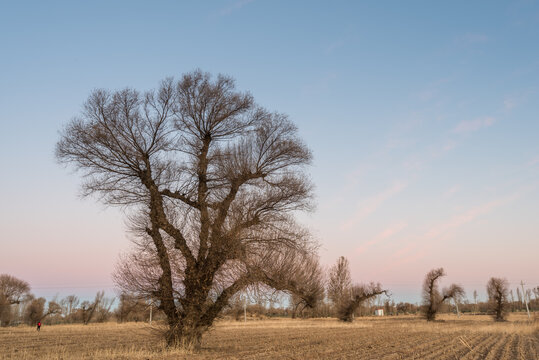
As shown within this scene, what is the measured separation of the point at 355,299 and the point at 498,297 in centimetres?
2251

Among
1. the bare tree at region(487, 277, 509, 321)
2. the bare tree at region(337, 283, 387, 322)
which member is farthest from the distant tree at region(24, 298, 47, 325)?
the bare tree at region(487, 277, 509, 321)

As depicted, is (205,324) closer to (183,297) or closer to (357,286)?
(183,297)

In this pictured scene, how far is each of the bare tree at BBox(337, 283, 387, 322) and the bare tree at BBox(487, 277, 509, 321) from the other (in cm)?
1810

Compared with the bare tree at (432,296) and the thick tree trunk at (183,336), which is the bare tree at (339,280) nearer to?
the bare tree at (432,296)

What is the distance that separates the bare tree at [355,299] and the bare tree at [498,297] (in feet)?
59.4

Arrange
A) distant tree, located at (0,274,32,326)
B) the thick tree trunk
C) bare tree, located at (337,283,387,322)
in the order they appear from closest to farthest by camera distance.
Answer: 1. the thick tree trunk
2. bare tree, located at (337,283,387,322)
3. distant tree, located at (0,274,32,326)

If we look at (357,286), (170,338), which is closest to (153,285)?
(170,338)

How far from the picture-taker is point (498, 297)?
183ft

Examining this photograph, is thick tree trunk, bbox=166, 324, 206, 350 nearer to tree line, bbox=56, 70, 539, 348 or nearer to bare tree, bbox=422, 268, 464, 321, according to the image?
tree line, bbox=56, 70, 539, 348

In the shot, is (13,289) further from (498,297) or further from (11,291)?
(498,297)

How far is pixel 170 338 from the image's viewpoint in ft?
46.6

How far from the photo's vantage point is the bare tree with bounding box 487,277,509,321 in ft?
180

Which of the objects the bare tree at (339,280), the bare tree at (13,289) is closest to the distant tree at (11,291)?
the bare tree at (13,289)

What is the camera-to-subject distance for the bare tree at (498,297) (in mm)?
54750
